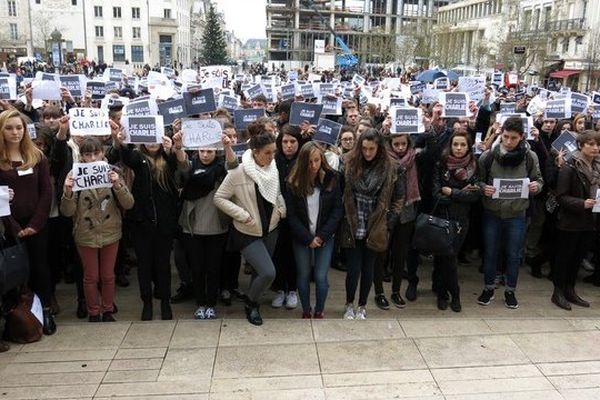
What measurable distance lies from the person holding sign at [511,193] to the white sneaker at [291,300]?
2.13 metres

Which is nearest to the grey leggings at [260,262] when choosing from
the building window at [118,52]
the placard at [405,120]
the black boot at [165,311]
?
the black boot at [165,311]

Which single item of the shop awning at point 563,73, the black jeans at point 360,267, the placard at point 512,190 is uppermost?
the shop awning at point 563,73

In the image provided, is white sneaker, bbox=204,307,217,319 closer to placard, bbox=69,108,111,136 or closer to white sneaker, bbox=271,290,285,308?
white sneaker, bbox=271,290,285,308

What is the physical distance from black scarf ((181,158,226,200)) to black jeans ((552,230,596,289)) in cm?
380

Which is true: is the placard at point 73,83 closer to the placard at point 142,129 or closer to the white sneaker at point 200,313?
the placard at point 142,129

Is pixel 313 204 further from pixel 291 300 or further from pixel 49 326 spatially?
pixel 49 326

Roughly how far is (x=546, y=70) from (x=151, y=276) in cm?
6346

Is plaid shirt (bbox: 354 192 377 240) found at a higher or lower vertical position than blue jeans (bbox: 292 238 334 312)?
higher

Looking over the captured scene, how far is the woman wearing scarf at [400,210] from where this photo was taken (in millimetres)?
5762

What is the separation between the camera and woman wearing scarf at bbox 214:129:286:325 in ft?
17.7

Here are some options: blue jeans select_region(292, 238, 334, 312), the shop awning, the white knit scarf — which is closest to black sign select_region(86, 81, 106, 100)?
the white knit scarf

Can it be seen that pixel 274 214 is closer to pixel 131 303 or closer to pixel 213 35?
pixel 131 303

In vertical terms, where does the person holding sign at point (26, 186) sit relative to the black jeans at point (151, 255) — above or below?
above

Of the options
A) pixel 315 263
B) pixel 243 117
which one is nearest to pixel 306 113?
pixel 243 117
